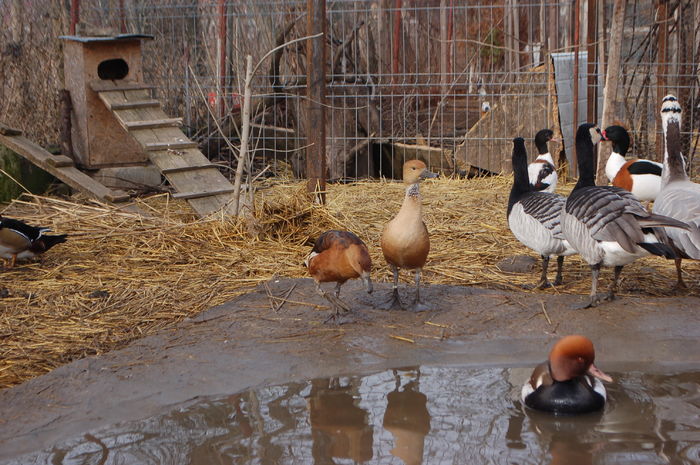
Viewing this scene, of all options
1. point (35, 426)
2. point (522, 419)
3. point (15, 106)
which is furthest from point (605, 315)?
point (15, 106)

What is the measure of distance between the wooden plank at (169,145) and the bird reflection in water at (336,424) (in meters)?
4.86

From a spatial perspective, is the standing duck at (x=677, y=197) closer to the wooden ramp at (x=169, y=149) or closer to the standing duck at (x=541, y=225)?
the standing duck at (x=541, y=225)

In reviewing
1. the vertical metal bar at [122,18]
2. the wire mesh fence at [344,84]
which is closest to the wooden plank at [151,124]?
the wire mesh fence at [344,84]

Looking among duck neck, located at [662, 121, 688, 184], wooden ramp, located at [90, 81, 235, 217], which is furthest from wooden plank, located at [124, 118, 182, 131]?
duck neck, located at [662, 121, 688, 184]

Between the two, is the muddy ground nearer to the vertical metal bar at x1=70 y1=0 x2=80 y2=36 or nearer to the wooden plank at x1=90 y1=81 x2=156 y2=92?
the wooden plank at x1=90 y1=81 x2=156 y2=92

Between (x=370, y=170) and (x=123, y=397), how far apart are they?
774cm

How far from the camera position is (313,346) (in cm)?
466

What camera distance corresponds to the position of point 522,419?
3.86 m

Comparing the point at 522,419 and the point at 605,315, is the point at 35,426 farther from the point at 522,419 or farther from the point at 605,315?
the point at 605,315

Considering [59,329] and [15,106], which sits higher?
[15,106]

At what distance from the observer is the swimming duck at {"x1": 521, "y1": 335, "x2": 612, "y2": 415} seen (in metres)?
3.88

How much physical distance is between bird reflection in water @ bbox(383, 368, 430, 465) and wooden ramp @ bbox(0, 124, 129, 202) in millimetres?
4997

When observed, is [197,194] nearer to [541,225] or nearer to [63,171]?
[63,171]

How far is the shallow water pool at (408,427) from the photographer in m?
3.43
